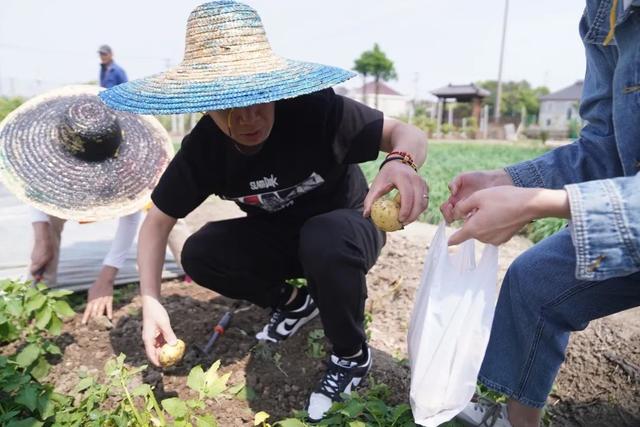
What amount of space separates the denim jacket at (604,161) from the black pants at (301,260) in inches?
20.7

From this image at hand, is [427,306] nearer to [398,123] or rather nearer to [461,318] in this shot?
[461,318]

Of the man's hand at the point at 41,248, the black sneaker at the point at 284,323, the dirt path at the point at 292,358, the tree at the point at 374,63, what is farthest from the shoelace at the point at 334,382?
the tree at the point at 374,63

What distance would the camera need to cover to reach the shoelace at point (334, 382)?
1654mm

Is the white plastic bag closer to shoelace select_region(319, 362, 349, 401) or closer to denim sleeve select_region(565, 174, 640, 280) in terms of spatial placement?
denim sleeve select_region(565, 174, 640, 280)

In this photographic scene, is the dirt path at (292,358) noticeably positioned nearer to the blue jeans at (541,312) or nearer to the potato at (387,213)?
the blue jeans at (541,312)

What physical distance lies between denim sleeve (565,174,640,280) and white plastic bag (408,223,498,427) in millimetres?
240

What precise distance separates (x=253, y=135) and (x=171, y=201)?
0.37 meters

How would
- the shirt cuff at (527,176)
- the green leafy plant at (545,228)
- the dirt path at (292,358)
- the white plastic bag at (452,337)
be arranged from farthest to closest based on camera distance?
the green leafy plant at (545,228) → the dirt path at (292,358) → the shirt cuff at (527,176) → the white plastic bag at (452,337)

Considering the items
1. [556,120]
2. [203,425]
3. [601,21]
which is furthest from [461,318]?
[556,120]

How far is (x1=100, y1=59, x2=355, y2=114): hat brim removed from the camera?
1305mm

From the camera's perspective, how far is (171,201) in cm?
172

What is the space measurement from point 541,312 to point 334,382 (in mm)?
682

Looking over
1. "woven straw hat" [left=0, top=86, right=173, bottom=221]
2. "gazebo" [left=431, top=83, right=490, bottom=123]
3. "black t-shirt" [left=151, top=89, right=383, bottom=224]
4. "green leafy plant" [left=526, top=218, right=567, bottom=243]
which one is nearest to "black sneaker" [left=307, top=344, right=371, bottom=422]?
"black t-shirt" [left=151, top=89, right=383, bottom=224]

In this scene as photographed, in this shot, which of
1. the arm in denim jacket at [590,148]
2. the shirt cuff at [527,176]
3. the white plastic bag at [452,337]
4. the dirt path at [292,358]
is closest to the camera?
the white plastic bag at [452,337]
